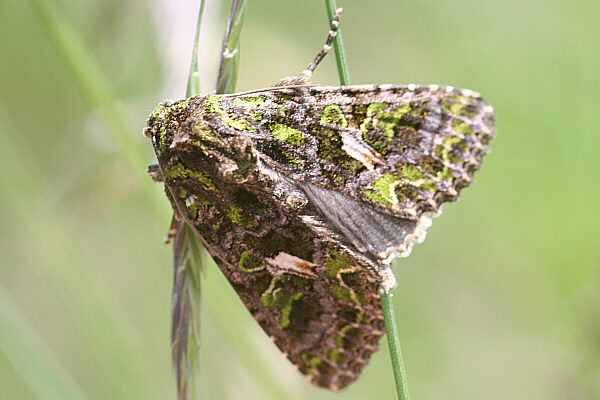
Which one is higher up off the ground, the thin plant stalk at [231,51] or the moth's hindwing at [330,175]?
the thin plant stalk at [231,51]

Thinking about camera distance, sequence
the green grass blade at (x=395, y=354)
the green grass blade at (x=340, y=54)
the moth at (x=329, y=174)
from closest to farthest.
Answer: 1. the green grass blade at (x=395, y=354)
2. the green grass blade at (x=340, y=54)
3. the moth at (x=329, y=174)

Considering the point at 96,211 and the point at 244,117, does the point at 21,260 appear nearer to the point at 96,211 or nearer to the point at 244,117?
the point at 96,211

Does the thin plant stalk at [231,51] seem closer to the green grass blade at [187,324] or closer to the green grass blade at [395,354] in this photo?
the green grass blade at [187,324]

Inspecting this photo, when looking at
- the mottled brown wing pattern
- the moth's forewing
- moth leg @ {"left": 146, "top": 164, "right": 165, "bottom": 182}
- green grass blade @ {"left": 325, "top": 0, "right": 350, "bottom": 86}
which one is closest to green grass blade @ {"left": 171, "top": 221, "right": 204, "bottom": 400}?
the mottled brown wing pattern

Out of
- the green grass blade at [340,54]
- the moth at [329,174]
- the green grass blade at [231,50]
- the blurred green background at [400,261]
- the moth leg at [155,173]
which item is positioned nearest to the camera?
the green grass blade at [340,54]

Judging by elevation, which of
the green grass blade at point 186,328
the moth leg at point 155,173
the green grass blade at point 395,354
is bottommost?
the green grass blade at point 395,354

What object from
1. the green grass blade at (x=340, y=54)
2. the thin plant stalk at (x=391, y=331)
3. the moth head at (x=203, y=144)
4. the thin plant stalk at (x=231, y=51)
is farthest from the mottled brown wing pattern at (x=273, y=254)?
the green grass blade at (x=340, y=54)

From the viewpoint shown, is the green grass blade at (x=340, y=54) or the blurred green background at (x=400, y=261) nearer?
the green grass blade at (x=340, y=54)

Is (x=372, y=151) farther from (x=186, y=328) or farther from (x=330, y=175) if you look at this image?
(x=186, y=328)
